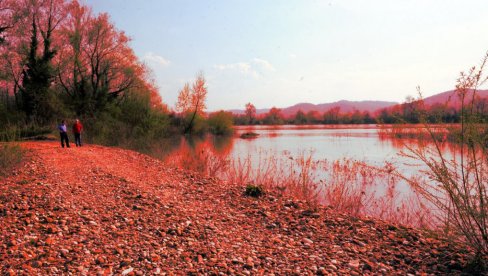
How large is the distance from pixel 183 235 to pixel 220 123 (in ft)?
137

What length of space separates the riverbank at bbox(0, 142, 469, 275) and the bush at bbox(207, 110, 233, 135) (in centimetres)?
3823

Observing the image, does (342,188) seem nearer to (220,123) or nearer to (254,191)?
(254,191)

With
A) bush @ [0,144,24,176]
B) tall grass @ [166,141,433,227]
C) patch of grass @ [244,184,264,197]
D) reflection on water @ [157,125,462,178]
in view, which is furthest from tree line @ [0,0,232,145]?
patch of grass @ [244,184,264,197]

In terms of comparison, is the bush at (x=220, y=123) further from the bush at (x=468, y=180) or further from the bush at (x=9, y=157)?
the bush at (x=468, y=180)

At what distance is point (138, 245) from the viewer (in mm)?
4512

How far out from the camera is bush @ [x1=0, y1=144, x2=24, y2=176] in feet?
25.6

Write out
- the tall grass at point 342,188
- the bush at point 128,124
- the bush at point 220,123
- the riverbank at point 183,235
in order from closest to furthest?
the riverbank at point 183,235 < the tall grass at point 342,188 < the bush at point 128,124 < the bush at point 220,123

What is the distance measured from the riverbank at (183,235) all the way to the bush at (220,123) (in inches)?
1505

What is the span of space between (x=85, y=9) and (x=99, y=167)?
857 inches

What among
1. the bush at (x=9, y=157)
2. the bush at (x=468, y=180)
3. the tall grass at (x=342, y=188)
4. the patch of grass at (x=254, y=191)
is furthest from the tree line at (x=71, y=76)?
the bush at (x=468, y=180)

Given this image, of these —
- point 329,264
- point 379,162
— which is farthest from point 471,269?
point 379,162

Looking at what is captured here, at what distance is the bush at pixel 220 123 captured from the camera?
4620 cm

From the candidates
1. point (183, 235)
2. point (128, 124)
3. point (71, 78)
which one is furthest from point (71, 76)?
point (183, 235)

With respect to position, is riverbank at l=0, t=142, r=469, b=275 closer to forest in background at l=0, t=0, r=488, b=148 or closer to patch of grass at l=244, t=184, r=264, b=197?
patch of grass at l=244, t=184, r=264, b=197
